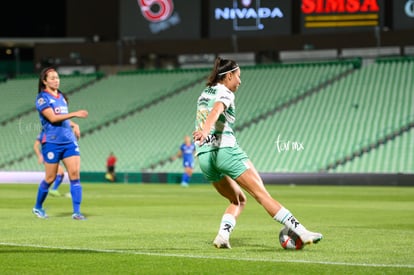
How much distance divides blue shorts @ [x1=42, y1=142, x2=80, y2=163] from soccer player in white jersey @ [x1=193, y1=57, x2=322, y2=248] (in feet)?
18.0

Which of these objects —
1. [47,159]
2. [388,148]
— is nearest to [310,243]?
[47,159]

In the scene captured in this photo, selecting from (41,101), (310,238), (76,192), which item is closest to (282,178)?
(76,192)

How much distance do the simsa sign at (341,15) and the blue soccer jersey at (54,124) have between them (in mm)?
34328

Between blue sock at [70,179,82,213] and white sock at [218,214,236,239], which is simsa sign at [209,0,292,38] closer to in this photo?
blue sock at [70,179,82,213]

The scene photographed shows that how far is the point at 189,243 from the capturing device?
1253 cm

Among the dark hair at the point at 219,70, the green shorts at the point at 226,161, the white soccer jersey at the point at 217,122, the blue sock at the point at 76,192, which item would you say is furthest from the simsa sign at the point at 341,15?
the green shorts at the point at 226,161

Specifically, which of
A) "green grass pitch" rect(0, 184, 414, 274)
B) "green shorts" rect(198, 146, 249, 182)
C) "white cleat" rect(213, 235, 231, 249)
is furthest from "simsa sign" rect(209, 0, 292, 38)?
"white cleat" rect(213, 235, 231, 249)

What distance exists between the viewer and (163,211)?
827 inches

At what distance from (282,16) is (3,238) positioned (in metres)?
39.4

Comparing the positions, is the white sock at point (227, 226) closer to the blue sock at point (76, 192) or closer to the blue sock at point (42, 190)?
the blue sock at point (76, 192)

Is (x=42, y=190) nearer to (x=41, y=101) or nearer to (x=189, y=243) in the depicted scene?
(x=41, y=101)

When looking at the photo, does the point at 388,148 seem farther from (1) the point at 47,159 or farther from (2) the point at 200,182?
(1) the point at 47,159

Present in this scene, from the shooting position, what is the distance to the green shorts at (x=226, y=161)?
37.9 feet

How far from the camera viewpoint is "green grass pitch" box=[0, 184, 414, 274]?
9.76 m
